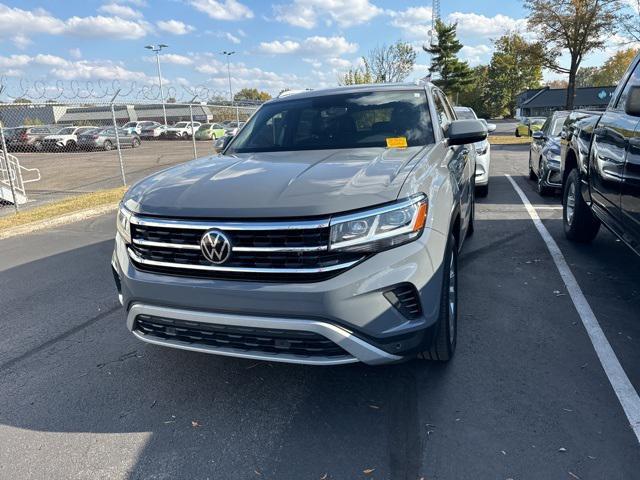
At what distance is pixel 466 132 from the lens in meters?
3.71

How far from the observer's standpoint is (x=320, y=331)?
2346mm

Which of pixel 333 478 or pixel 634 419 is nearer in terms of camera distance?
pixel 333 478

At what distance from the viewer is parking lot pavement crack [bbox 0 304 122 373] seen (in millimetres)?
3515

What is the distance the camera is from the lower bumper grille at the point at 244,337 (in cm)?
243

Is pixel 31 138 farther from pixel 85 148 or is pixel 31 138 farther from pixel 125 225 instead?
pixel 125 225

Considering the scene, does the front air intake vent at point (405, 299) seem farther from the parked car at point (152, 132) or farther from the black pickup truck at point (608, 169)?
the parked car at point (152, 132)

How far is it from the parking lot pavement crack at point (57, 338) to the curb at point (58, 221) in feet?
14.8

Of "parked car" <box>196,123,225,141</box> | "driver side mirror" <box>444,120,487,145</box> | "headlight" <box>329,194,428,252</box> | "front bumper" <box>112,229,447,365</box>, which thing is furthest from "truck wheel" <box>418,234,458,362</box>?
"parked car" <box>196,123,225,141</box>

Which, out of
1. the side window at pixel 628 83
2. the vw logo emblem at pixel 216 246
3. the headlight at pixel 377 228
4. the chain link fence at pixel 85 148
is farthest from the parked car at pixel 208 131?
the headlight at pixel 377 228

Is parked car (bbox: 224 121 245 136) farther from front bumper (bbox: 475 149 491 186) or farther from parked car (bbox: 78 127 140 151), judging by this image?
parked car (bbox: 78 127 140 151)

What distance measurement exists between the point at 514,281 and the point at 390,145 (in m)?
2.04

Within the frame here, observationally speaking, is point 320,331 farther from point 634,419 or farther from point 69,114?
point 69,114

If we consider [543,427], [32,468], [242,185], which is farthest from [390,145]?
[32,468]

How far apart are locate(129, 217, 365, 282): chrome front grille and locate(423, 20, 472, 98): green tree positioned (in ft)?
184
